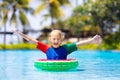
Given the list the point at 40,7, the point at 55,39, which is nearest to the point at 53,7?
the point at 40,7

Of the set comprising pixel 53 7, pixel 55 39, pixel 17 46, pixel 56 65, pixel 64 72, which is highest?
pixel 53 7

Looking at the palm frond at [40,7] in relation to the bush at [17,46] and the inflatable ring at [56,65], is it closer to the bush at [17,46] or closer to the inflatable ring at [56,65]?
the bush at [17,46]

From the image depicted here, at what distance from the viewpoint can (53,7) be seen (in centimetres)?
3547

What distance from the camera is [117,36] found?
1298 inches

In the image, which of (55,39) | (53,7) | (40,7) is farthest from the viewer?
(40,7)

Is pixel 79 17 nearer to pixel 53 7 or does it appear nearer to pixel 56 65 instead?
pixel 53 7

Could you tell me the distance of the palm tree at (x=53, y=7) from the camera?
35.1m

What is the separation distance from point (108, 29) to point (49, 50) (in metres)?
24.7

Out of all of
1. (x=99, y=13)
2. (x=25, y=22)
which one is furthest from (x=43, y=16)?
(x=99, y=13)

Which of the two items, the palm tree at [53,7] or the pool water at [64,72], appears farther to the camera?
the palm tree at [53,7]

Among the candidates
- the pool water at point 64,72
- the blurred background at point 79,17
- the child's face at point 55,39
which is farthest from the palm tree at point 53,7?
the child's face at point 55,39

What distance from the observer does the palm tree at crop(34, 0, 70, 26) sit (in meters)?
35.1

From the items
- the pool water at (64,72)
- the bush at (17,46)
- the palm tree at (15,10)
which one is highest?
the palm tree at (15,10)

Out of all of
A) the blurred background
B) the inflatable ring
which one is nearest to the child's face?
the inflatable ring
